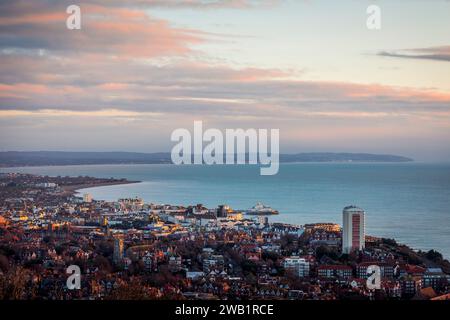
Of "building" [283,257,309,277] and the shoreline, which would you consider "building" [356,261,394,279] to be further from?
the shoreline

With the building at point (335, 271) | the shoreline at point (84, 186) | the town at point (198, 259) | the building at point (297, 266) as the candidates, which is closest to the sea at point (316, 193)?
the shoreline at point (84, 186)

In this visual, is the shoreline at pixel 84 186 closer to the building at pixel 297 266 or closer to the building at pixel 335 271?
the building at pixel 297 266

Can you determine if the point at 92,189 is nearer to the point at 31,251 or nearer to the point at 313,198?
the point at 313,198

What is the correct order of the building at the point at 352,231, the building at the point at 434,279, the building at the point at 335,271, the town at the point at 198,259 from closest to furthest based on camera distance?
the town at the point at 198,259
the building at the point at 434,279
the building at the point at 335,271
the building at the point at 352,231

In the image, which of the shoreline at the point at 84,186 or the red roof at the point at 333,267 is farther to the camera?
the shoreline at the point at 84,186

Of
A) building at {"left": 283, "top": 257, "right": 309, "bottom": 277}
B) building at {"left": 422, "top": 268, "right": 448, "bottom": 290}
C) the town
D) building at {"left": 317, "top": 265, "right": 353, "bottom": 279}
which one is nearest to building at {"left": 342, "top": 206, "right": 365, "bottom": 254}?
the town

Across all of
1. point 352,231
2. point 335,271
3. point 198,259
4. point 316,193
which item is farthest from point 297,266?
point 316,193
